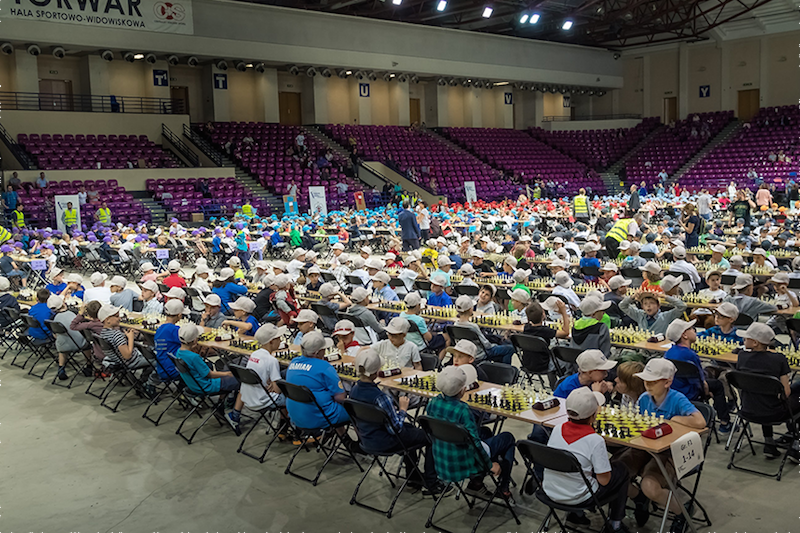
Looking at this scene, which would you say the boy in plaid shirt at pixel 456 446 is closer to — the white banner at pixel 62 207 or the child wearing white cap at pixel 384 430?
the child wearing white cap at pixel 384 430

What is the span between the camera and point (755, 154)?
3850 cm

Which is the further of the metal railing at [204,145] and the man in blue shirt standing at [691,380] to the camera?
the metal railing at [204,145]

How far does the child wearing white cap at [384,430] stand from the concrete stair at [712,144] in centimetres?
3727

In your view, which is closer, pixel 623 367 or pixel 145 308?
pixel 623 367

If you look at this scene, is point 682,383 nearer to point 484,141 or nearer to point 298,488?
point 298,488

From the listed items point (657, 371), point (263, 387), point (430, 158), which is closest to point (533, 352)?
point (657, 371)

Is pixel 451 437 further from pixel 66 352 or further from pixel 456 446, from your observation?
pixel 66 352

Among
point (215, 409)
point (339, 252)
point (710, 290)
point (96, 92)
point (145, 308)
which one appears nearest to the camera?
Result: point (215, 409)

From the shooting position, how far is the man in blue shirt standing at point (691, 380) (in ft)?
22.2

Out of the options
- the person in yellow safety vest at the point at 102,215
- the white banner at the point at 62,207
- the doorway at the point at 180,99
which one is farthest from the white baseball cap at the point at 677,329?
the doorway at the point at 180,99

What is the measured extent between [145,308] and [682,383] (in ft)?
24.8

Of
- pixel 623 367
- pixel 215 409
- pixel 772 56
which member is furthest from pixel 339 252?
pixel 772 56

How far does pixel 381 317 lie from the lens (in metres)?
11.3

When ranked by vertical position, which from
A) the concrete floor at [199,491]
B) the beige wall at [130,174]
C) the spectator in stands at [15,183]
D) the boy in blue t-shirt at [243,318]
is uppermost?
the beige wall at [130,174]
